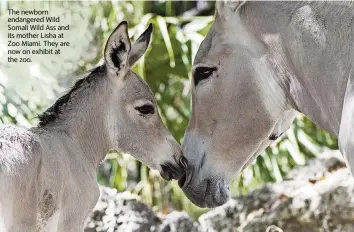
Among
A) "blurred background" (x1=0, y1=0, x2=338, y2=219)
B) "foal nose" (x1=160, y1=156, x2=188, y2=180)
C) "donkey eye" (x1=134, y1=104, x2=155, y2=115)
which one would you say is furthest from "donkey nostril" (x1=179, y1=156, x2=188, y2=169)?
"blurred background" (x1=0, y1=0, x2=338, y2=219)

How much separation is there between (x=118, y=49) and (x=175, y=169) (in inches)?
20.2

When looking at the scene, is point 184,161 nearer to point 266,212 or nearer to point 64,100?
point 64,100

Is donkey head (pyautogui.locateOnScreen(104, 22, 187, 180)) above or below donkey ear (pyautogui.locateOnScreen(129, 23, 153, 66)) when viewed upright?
below

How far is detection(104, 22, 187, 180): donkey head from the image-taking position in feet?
10.3

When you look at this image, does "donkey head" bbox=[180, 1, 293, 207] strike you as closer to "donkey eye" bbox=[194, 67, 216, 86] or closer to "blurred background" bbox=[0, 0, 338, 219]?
"donkey eye" bbox=[194, 67, 216, 86]

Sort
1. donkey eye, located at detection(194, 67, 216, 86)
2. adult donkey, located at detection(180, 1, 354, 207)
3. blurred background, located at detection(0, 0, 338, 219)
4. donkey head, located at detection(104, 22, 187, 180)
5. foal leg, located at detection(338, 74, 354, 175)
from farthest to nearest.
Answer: blurred background, located at detection(0, 0, 338, 219), donkey head, located at detection(104, 22, 187, 180), donkey eye, located at detection(194, 67, 216, 86), adult donkey, located at detection(180, 1, 354, 207), foal leg, located at detection(338, 74, 354, 175)

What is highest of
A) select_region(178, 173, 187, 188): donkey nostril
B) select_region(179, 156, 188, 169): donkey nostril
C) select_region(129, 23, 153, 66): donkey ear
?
select_region(129, 23, 153, 66): donkey ear

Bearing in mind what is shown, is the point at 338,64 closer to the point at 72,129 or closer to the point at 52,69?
the point at 72,129

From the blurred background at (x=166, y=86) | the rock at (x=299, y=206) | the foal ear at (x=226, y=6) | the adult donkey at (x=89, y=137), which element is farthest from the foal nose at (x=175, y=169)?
the blurred background at (x=166, y=86)

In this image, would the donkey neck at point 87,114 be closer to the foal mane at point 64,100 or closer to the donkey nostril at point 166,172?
the foal mane at point 64,100

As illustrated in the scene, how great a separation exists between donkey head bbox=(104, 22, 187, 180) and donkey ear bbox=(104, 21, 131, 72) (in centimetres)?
5

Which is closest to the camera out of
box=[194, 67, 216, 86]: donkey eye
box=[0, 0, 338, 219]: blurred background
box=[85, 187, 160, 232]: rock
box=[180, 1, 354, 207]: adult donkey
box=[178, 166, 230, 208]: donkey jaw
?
box=[180, 1, 354, 207]: adult donkey

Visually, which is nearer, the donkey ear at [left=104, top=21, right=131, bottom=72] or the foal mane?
the donkey ear at [left=104, top=21, right=131, bottom=72]

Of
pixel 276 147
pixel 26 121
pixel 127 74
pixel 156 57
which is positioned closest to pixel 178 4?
pixel 156 57
